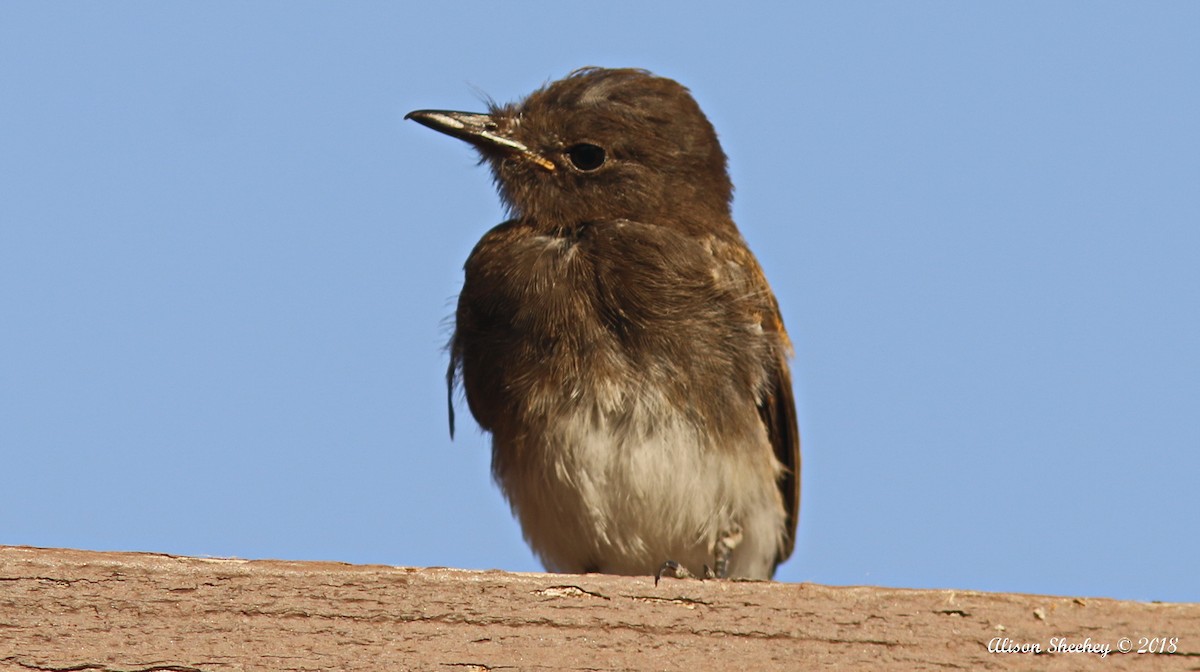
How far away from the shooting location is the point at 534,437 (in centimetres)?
600

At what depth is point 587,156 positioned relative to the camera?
6824mm

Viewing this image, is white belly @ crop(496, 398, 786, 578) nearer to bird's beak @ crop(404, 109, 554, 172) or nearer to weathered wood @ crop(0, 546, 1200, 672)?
bird's beak @ crop(404, 109, 554, 172)

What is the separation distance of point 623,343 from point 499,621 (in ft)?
7.20

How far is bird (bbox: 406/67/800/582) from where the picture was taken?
5.89m

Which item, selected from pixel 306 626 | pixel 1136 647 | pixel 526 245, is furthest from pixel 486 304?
pixel 1136 647

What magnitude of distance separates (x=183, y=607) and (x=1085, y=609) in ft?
7.39

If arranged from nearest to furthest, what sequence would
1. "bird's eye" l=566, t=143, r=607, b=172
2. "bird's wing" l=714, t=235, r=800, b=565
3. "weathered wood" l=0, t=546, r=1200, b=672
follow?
1. "weathered wood" l=0, t=546, r=1200, b=672
2. "bird's wing" l=714, t=235, r=800, b=565
3. "bird's eye" l=566, t=143, r=607, b=172

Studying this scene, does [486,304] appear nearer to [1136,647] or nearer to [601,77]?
[601,77]

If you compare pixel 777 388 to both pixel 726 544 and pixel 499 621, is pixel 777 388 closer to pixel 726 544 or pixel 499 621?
pixel 726 544

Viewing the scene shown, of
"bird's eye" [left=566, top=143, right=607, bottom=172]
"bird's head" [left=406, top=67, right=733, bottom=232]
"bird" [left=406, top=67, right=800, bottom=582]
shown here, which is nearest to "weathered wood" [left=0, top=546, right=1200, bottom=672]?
"bird" [left=406, top=67, right=800, bottom=582]

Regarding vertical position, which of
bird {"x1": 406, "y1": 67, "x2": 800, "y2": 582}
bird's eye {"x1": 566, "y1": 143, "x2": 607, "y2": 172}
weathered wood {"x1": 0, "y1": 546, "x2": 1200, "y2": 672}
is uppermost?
bird's eye {"x1": 566, "y1": 143, "x2": 607, "y2": 172}

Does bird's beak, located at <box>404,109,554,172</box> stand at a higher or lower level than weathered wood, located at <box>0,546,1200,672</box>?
higher

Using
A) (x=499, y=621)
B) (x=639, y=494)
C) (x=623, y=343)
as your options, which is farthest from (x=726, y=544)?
(x=499, y=621)

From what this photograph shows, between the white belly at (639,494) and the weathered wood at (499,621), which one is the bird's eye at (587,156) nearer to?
the white belly at (639,494)
